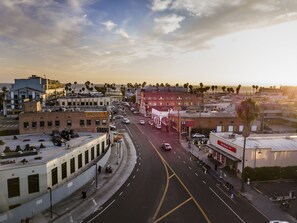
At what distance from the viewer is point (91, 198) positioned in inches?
1419

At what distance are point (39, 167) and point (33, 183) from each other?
2.20m

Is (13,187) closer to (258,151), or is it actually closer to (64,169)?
(64,169)

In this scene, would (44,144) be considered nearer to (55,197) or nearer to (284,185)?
(55,197)

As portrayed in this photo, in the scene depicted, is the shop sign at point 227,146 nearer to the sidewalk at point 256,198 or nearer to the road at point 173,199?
the sidewalk at point 256,198

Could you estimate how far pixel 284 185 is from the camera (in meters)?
41.2

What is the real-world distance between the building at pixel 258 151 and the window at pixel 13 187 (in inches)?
1379

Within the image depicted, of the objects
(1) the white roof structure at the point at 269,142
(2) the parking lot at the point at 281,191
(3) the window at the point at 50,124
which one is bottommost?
(2) the parking lot at the point at 281,191

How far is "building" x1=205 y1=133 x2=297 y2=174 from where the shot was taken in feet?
146

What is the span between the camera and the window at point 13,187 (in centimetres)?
3128

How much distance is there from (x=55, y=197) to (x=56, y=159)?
528 centimetres

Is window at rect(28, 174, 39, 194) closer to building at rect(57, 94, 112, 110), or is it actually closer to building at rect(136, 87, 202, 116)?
building at rect(57, 94, 112, 110)

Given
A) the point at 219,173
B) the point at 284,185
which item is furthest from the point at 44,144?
the point at 284,185

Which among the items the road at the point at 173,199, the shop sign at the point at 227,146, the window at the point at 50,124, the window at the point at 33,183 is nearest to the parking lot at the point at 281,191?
the road at the point at 173,199

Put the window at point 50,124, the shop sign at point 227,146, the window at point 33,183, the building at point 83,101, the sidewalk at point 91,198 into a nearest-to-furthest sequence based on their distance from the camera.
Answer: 1. the sidewalk at point 91,198
2. the window at point 33,183
3. the shop sign at point 227,146
4. the window at point 50,124
5. the building at point 83,101
